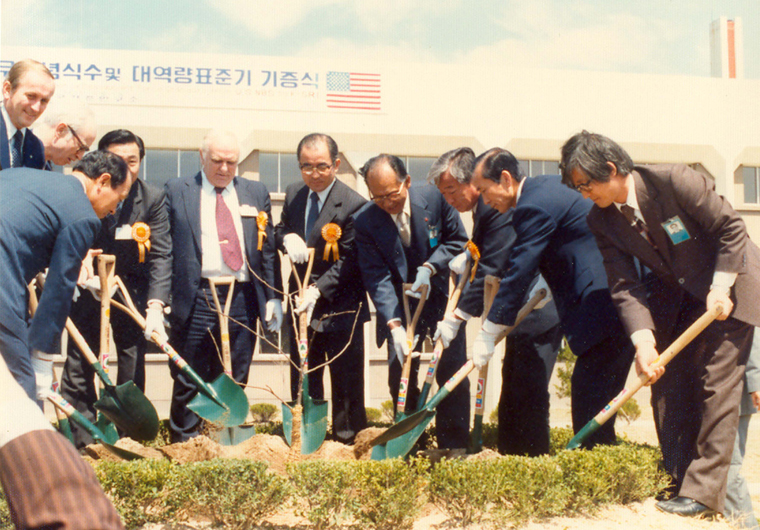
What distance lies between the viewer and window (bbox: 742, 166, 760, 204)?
1307 centimetres

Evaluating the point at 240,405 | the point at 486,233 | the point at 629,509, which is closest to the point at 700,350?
the point at 629,509

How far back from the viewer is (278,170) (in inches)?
457

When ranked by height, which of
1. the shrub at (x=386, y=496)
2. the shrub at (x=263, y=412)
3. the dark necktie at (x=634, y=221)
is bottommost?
the shrub at (x=263, y=412)

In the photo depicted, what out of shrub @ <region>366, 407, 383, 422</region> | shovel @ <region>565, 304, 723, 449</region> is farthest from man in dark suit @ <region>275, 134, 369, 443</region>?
shrub @ <region>366, 407, 383, 422</region>

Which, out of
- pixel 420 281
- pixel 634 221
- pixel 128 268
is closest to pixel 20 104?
pixel 128 268

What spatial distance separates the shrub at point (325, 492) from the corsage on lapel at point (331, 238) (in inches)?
68.5

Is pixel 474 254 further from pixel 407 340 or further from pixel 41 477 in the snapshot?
pixel 41 477

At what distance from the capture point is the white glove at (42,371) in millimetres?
3088

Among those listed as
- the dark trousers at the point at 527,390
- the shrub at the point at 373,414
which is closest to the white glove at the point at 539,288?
the dark trousers at the point at 527,390

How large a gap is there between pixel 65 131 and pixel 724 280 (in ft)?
11.2

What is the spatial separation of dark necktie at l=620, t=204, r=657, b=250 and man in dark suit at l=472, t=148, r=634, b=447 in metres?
0.36

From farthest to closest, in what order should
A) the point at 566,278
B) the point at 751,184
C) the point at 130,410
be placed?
the point at 751,184 → the point at 130,410 → the point at 566,278

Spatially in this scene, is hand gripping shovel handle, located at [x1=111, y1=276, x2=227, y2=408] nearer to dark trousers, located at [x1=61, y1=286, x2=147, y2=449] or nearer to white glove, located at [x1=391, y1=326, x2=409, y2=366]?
dark trousers, located at [x1=61, y1=286, x2=147, y2=449]

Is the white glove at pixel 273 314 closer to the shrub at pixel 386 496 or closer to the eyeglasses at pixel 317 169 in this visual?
the eyeglasses at pixel 317 169
